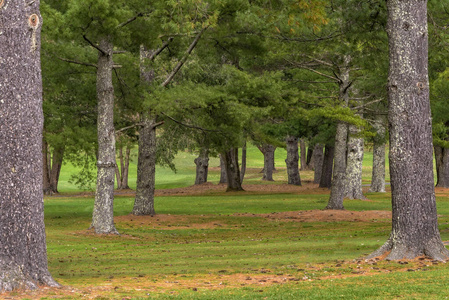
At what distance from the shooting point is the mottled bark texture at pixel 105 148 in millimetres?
18406

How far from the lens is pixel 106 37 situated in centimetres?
1869

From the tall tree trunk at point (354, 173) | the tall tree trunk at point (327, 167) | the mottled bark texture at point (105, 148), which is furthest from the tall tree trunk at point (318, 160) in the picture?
Result: the mottled bark texture at point (105, 148)

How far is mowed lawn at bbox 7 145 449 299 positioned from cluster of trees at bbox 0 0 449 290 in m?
1.09

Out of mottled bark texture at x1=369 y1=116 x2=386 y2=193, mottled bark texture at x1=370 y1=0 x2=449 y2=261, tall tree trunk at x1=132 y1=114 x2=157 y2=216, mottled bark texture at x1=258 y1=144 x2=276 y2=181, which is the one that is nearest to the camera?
Result: mottled bark texture at x1=370 y1=0 x2=449 y2=261

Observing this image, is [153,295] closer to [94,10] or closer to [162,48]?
[94,10]

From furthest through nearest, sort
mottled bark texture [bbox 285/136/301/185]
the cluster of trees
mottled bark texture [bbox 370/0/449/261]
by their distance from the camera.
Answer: mottled bark texture [bbox 285/136/301/185] < mottled bark texture [bbox 370/0/449/261] < the cluster of trees

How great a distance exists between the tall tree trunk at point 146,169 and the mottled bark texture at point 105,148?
15.6 feet

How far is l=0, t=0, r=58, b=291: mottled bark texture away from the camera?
839 cm

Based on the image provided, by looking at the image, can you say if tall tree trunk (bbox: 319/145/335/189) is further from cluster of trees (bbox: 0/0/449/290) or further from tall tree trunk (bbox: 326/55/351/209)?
tall tree trunk (bbox: 326/55/351/209)

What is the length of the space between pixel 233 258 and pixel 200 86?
9.97 meters

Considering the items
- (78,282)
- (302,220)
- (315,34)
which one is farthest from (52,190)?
(78,282)

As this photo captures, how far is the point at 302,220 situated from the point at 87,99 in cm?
898

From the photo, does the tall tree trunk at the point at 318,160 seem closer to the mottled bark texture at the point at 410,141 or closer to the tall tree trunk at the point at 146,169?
the tall tree trunk at the point at 146,169

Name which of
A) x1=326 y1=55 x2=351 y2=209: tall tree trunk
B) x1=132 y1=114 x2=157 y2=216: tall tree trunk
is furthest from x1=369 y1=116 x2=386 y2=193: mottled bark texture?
x1=132 y1=114 x2=157 y2=216: tall tree trunk
